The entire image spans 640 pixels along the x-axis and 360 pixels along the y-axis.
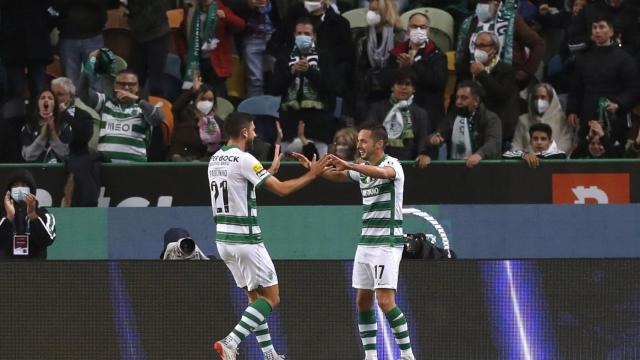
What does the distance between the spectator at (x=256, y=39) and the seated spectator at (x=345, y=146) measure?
254 cm

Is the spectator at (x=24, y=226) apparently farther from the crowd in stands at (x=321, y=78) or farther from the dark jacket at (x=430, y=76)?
the dark jacket at (x=430, y=76)

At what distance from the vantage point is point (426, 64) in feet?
55.0

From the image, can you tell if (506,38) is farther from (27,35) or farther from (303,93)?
(27,35)

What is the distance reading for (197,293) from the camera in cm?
1366

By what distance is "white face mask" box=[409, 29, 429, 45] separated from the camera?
16891 mm

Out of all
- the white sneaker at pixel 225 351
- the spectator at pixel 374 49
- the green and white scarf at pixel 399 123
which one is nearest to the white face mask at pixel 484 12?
the spectator at pixel 374 49

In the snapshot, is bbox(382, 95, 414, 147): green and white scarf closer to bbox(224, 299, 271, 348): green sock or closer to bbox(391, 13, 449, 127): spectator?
bbox(391, 13, 449, 127): spectator

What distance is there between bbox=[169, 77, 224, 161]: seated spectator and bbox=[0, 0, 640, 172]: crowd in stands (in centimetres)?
2

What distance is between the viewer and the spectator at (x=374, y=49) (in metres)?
17.1

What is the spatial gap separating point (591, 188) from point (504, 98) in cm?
150

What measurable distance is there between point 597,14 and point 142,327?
21.5 feet

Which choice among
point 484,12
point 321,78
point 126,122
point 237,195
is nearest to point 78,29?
point 126,122

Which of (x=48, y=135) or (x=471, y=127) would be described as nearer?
(x=471, y=127)

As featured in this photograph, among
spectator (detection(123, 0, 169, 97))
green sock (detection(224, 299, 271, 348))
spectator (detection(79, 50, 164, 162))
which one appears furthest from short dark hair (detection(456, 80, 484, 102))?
green sock (detection(224, 299, 271, 348))
